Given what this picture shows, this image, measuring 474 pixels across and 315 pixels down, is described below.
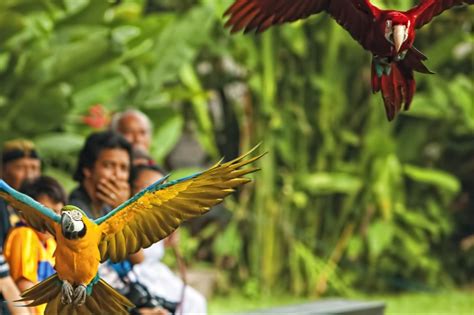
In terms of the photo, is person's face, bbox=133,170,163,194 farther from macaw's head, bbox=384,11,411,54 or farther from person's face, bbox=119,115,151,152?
macaw's head, bbox=384,11,411,54

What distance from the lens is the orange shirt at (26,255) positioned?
3057 mm

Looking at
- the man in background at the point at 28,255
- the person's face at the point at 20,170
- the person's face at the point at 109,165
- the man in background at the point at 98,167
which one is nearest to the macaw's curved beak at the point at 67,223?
the man in background at the point at 28,255

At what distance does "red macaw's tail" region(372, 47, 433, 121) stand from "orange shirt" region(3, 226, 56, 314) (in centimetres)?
124

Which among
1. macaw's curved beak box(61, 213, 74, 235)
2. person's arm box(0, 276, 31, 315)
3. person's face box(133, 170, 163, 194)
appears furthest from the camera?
person's face box(133, 170, 163, 194)

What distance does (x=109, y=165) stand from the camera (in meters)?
3.56

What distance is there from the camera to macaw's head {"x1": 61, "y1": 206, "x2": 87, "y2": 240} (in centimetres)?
199

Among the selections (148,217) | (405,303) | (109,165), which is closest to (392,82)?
(148,217)

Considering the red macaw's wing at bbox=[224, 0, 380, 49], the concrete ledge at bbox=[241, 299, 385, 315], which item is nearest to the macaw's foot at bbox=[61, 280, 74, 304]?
the red macaw's wing at bbox=[224, 0, 380, 49]

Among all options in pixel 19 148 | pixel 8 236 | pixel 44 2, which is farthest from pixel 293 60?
pixel 8 236

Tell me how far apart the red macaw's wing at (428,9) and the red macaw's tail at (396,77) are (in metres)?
0.05

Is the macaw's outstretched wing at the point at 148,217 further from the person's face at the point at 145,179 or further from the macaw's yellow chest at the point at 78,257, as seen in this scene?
the person's face at the point at 145,179

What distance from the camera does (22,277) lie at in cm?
305

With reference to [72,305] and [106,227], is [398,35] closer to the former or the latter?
[106,227]

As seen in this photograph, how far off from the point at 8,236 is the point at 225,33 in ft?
16.7
